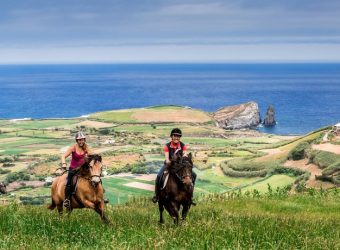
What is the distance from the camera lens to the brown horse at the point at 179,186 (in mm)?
14883

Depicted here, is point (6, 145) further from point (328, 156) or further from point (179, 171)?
point (179, 171)

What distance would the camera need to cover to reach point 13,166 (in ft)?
242

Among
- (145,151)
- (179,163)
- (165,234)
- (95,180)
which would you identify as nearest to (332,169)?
(179,163)

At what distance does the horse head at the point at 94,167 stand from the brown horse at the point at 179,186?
201cm

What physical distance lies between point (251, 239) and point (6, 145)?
307 feet

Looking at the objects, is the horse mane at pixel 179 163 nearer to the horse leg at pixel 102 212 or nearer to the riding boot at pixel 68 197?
the horse leg at pixel 102 212

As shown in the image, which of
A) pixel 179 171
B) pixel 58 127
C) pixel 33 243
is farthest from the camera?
pixel 58 127

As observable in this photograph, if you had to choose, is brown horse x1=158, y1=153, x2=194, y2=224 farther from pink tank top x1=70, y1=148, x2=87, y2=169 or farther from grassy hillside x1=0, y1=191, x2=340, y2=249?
pink tank top x1=70, y1=148, x2=87, y2=169

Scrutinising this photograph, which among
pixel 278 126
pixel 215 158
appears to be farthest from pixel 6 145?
pixel 278 126

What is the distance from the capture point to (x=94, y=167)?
49.2 ft

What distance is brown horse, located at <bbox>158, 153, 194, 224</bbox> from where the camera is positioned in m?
14.9

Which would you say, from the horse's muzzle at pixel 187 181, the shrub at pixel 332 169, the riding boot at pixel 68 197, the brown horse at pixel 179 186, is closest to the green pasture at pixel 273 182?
the shrub at pixel 332 169

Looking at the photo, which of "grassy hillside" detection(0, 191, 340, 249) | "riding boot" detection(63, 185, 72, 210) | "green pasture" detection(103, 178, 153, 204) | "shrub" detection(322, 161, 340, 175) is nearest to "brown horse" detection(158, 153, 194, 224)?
"grassy hillside" detection(0, 191, 340, 249)

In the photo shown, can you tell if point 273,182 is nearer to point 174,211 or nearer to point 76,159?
point 174,211
